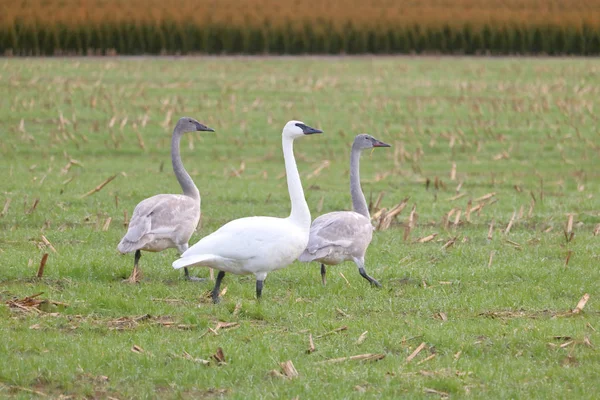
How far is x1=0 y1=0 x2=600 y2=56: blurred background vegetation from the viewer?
128 feet

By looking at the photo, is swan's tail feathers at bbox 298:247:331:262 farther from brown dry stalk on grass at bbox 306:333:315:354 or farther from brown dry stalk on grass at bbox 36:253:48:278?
brown dry stalk on grass at bbox 36:253:48:278

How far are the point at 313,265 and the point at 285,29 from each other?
29.7m

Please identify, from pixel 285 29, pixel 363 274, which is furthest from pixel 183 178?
pixel 285 29

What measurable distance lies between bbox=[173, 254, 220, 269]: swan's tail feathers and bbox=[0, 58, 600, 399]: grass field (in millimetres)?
460

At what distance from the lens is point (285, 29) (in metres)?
41.0

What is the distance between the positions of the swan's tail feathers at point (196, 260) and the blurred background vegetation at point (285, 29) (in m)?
30.1

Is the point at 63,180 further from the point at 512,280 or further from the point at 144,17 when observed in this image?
Answer: the point at 144,17

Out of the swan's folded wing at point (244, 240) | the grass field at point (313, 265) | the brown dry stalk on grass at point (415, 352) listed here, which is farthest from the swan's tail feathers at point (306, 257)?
the brown dry stalk on grass at point (415, 352)

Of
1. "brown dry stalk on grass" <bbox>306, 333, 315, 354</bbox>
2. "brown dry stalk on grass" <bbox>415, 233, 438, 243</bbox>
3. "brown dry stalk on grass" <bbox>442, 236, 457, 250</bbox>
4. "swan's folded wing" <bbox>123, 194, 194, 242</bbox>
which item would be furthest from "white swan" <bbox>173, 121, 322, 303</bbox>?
"brown dry stalk on grass" <bbox>415, 233, 438, 243</bbox>

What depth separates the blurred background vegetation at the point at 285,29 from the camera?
39031 millimetres

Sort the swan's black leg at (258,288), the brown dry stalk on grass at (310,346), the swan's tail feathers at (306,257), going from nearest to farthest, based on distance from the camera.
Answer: the brown dry stalk on grass at (310,346)
the swan's black leg at (258,288)
the swan's tail feathers at (306,257)

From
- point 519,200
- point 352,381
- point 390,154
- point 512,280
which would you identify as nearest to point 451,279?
point 512,280

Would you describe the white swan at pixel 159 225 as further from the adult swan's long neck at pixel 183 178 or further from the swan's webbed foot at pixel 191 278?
the adult swan's long neck at pixel 183 178

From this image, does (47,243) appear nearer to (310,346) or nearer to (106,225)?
(106,225)
